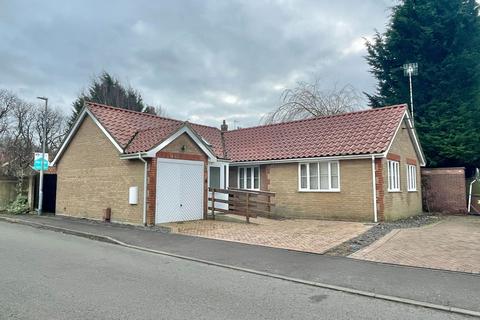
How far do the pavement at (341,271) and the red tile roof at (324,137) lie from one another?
790 centimetres

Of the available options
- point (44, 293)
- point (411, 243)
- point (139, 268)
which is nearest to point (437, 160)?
point (411, 243)

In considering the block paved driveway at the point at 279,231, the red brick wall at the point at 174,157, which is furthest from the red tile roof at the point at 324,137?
the red brick wall at the point at 174,157

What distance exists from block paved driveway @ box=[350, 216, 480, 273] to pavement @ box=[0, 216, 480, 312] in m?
0.58

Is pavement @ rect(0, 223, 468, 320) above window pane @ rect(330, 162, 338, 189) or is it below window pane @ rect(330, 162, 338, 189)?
below

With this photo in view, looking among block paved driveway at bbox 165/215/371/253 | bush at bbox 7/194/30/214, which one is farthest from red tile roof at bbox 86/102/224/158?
bush at bbox 7/194/30/214

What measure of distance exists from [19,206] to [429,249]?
21723 mm

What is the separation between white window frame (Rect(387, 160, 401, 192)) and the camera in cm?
1653

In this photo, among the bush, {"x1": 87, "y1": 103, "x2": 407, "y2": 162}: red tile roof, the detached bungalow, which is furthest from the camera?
the bush

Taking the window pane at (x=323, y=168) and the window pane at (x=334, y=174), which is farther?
the window pane at (x=323, y=168)

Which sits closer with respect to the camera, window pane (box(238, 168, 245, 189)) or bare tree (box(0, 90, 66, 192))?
window pane (box(238, 168, 245, 189))

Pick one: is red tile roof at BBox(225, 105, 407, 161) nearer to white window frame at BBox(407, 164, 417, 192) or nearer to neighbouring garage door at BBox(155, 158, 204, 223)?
white window frame at BBox(407, 164, 417, 192)

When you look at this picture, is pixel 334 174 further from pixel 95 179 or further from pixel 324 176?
pixel 95 179

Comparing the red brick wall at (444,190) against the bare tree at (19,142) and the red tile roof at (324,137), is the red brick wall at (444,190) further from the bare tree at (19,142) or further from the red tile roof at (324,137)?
the bare tree at (19,142)

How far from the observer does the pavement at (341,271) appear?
6.21 meters
